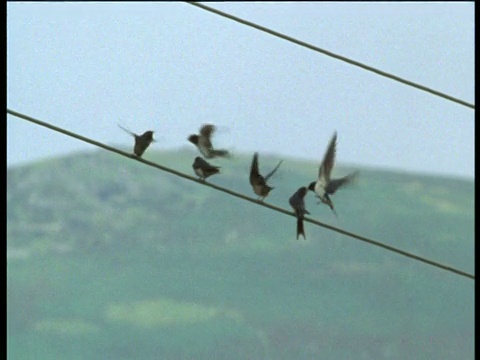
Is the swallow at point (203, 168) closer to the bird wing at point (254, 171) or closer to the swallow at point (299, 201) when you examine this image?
the bird wing at point (254, 171)

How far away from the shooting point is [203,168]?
4184 millimetres

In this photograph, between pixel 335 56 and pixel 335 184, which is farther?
pixel 335 184

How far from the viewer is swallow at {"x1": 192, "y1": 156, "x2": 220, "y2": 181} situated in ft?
13.5

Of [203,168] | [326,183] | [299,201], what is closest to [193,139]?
[203,168]

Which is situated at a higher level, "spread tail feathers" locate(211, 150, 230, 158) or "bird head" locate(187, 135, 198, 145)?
"bird head" locate(187, 135, 198, 145)

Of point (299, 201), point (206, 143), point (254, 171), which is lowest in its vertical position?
point (299, 201)

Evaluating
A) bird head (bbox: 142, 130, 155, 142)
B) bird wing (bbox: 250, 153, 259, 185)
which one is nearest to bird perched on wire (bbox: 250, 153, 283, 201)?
bird wing (bbox: 250, 153, 259, 185)

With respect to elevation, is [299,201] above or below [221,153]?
below

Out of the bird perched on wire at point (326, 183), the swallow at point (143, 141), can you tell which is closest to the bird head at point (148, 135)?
the swallow at point (143, 141)

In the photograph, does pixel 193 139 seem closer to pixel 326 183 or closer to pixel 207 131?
pixel 207 131

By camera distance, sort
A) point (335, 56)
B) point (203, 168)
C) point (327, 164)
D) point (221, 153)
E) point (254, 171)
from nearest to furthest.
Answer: point (335, 56) < point (327, 164) < point (221, 153) < point (254, 171) < point (203, 168)

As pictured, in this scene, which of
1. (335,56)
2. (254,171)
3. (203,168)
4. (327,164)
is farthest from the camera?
(203,168)

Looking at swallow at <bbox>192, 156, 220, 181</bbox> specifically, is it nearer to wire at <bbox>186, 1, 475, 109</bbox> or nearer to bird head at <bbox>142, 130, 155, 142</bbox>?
bird head at <bbox>142, 130, 155, 142</bbox>

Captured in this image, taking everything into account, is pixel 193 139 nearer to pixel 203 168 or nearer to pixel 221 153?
pixel 203 168
